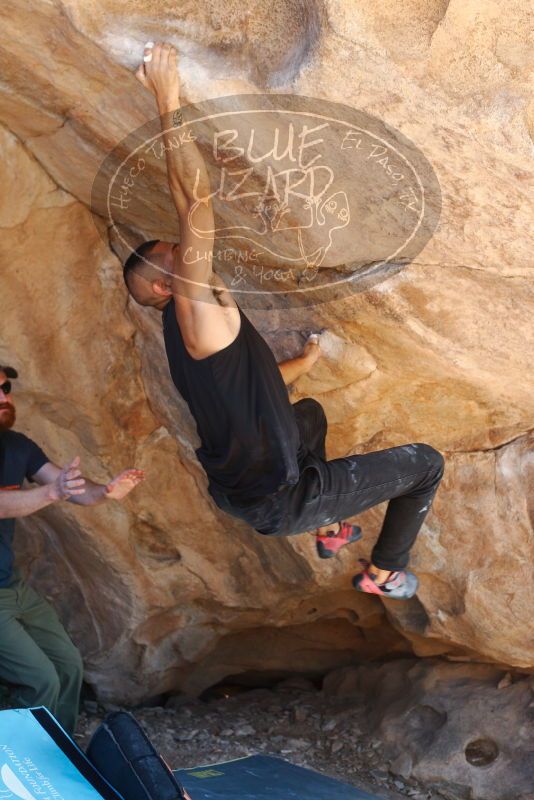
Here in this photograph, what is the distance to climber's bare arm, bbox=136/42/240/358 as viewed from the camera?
2654 mm

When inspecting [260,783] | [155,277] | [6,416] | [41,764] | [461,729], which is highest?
[155,277]

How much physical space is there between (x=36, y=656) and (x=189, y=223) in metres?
2.05

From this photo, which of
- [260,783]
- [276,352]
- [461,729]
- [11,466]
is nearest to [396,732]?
[461,729]

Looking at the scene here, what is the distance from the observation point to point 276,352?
3725 millimetres

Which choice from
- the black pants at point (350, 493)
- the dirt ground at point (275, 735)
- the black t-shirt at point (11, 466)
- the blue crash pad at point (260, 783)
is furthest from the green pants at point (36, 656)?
the black pants at point (350, 493)

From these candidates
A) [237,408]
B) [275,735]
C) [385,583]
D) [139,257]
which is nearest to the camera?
[237,408]

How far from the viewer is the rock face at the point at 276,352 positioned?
2.56m

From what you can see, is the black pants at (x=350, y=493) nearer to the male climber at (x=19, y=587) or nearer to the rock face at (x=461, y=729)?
the male climber at (x=19, y=587)

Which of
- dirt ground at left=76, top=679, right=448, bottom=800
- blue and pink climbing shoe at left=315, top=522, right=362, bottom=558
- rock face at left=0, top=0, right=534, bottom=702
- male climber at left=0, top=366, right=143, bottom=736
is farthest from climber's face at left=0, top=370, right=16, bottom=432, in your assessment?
dirt ground at left=76, top=679, right=448, bottom=800

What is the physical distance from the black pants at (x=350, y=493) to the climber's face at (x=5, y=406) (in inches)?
41.0

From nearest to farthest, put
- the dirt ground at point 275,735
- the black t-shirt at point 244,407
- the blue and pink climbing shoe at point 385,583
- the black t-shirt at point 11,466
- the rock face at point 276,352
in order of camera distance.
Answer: the rock face at point 276,352, the black t-shirt at point 244,407, the blue and pink climbing shoe at point 385,583, the black t-shirt at point 11,466, the dirt ground at point 275,735

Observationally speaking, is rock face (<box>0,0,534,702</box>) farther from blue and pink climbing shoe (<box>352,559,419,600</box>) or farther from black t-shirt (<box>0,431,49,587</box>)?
blue and pink climbing shoe (<box>352,559,419,600</box>)

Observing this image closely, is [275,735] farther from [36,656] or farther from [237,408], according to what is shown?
[237,408]

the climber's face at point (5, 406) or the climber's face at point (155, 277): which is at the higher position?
the climber's face at point (155, 277)
